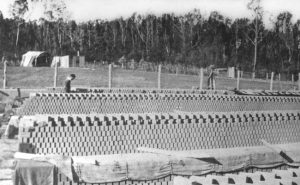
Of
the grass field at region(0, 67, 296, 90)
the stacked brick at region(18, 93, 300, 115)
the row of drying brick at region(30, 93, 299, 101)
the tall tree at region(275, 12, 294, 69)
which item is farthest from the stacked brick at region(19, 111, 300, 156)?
the tall tree at region(275, 12, 294, 69)

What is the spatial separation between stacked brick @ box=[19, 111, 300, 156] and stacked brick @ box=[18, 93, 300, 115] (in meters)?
4.53

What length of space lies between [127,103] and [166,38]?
54.1m

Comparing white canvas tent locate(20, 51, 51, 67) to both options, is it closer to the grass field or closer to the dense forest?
the grass field

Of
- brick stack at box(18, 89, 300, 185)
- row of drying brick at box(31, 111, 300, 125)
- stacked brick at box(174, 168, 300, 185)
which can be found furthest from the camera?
row of drying brick at box(31, 111, 300, 125)

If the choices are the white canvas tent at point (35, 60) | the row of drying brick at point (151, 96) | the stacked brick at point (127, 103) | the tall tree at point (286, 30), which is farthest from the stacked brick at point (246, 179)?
the tall tree at point (286, 30)

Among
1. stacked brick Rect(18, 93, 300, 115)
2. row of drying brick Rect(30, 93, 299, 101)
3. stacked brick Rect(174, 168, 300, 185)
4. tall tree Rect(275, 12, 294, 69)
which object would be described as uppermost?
tall tree Rect(275, 12, 294, 69)

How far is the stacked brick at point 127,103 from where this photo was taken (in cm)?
1202

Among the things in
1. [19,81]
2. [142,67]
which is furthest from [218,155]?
[142,67]

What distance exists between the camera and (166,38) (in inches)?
2591

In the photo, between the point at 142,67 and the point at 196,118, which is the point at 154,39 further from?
the point at 196,118

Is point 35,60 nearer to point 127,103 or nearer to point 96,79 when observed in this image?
point 96,79

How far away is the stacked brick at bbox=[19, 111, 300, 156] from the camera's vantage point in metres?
7.18

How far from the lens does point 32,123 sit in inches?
275

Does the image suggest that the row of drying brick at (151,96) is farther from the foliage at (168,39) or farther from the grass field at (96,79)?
the foliage at (168,39)
